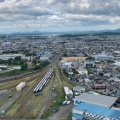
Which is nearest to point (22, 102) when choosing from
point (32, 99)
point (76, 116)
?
point (32, 99)

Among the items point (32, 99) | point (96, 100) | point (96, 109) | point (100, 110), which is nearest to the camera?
point (100, 110)

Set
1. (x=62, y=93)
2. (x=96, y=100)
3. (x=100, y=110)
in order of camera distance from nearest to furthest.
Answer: (x=100, y=110) < (x=96, y=100) < (x=62, y=93)

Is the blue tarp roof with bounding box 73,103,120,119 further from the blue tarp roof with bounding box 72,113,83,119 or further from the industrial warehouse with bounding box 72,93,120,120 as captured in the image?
the blue tarp roof with bounding box 72,113,83,119

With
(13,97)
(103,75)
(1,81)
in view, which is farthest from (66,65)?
(13,97)

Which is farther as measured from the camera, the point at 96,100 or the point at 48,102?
the point at 48,102

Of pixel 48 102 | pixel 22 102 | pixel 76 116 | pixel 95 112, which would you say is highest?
pixel 95 112

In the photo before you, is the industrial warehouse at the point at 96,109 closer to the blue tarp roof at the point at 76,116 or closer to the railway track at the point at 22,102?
the blue tarp roof at the point at 76,116

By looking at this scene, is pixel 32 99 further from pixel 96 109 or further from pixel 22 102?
pixel 96 109
